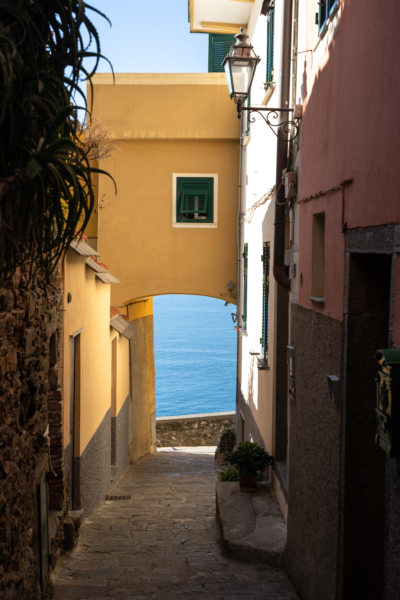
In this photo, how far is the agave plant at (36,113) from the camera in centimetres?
379

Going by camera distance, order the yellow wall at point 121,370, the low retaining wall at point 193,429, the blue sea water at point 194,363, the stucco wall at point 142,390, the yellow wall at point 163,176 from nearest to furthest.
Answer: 1. the yellow wall at point 121,370
2. the yellow wall at point 163,176
3. the stucco wall at point 142,390
4. the low retaining wall at point 193,429
5. the blue sea water at point 194,363

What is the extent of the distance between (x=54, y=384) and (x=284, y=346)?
3.04 metres

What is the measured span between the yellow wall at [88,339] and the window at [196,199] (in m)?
3.71

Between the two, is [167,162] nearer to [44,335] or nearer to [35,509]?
[44,335]

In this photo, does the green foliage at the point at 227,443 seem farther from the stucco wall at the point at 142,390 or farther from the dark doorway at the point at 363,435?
the dark doorway at the point at 363,435

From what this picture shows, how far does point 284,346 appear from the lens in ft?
30.6

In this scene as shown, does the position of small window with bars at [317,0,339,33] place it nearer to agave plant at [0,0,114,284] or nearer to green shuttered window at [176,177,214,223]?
agave plant at [0,0,114,284]

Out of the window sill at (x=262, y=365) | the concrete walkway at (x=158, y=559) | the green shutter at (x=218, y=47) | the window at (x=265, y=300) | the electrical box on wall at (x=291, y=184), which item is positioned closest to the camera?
the concrete walkway at (x=158, y=559)

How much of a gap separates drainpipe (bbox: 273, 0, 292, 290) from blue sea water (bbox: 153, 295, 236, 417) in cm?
3184

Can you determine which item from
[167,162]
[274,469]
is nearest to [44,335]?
[274,469]

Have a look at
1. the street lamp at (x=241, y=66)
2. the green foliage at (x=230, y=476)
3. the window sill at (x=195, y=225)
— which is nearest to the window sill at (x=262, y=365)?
the green foliage at (x=230, y=476)

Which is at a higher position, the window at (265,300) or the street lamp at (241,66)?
the street lamp at (241,66)

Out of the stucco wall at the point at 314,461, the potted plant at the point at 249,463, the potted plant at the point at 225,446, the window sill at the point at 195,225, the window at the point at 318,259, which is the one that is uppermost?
the window sill at the point at 195,225

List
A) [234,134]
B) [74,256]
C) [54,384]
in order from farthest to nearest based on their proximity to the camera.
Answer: [234,134] < [74,256] < [54,384]
